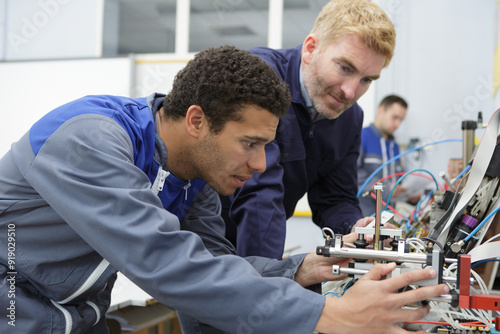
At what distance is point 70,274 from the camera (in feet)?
2.86

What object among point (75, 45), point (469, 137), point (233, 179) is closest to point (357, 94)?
point (469, 137)

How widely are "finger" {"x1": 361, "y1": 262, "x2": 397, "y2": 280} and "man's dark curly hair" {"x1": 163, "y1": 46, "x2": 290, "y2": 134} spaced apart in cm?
35

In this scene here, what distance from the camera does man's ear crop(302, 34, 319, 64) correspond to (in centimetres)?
144

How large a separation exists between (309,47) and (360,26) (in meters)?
0.19

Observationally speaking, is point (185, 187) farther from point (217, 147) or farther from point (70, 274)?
point (70, 274)

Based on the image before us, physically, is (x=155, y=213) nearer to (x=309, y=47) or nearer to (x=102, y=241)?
(x=102, y=241)

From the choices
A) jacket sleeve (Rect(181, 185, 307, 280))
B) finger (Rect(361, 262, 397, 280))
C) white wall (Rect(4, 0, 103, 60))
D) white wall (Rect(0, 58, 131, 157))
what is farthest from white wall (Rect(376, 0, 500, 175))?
finger (Rect(361, 262, 397, 280))

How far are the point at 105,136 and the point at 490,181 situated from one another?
0.77 m

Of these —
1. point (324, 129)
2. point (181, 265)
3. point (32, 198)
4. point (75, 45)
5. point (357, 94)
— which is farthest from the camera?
point (75, 45)

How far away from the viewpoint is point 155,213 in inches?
29.5

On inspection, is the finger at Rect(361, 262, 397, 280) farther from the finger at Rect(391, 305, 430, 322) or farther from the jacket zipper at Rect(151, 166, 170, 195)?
the jacket zipper at Rect(151, 166, 170, 195)

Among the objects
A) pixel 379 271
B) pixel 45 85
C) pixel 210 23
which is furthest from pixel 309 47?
pixel 45 85

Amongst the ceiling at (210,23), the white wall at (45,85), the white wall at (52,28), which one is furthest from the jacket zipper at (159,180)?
the white wall at (52,28)

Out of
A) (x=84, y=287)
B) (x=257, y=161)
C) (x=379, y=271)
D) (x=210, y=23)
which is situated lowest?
(x=84, y=287)
